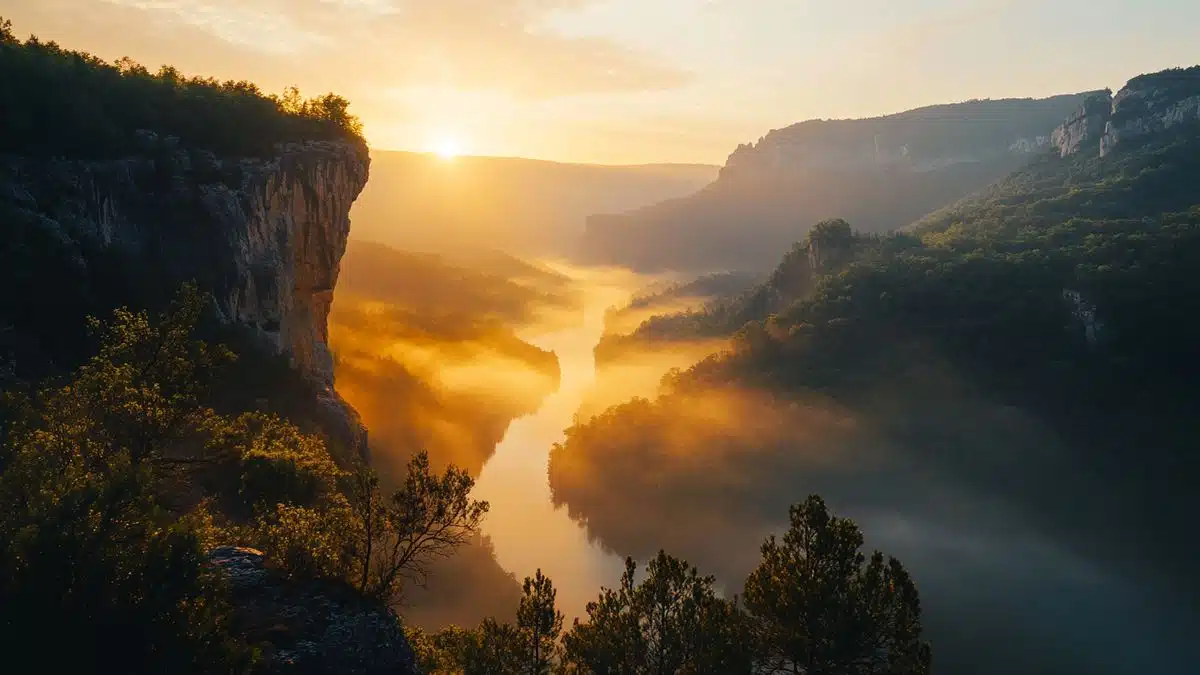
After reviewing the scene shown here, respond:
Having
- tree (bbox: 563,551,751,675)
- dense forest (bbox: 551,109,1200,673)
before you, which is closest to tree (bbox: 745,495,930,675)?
tree (bbox: 563,551,751,675)

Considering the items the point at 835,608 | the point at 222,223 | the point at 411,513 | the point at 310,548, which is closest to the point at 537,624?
the point at 411,513

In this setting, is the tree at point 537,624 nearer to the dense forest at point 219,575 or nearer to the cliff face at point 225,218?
the dense forest at point 219,575

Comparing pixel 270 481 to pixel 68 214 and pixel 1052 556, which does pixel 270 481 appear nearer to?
pixel 68 214

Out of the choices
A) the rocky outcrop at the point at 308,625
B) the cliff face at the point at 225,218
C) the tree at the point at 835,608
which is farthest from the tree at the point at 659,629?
the cliff face at the point at 225,218

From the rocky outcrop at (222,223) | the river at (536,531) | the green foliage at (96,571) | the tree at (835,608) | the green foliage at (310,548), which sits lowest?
the river at (536,531)

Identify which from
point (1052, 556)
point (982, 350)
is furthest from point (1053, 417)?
point (1052, 556)

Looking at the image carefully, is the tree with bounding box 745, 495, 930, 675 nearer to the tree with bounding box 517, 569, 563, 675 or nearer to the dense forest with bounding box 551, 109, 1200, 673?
the tree with bounding box 517, 569, 563, 675
